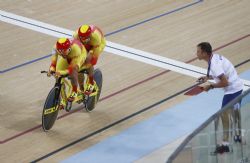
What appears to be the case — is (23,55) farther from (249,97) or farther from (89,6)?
(249,97)

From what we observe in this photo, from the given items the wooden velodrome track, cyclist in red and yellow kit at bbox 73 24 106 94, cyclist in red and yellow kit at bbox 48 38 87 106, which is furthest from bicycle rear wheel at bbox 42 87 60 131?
cyclist in red and yellow kit at bbox 73 24 106 94

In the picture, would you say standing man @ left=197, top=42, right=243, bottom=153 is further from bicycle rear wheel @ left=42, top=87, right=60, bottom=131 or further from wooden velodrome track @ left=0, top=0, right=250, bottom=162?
bicycle rear wheel @ left=42, top=87, right=60, bottom=131

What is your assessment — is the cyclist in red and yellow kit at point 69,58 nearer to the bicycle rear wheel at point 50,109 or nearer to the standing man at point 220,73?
the bicycle rear wheel at point 50,109

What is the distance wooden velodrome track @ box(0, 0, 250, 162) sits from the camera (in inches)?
457

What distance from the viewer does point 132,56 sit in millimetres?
14383

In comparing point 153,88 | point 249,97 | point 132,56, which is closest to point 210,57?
point 249,97

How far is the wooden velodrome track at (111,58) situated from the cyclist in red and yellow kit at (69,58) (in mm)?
951

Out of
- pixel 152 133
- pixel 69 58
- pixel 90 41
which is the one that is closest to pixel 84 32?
pixel 90 41

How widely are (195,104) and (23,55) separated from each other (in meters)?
3.54

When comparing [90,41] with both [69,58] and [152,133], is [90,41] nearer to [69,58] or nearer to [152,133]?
[69,58]

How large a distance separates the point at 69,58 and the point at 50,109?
2.56 ft

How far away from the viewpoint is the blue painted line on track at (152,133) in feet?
36.1

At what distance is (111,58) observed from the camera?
46.8 ft

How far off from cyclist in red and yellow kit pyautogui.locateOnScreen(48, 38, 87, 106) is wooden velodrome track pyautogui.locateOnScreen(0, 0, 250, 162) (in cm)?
95
